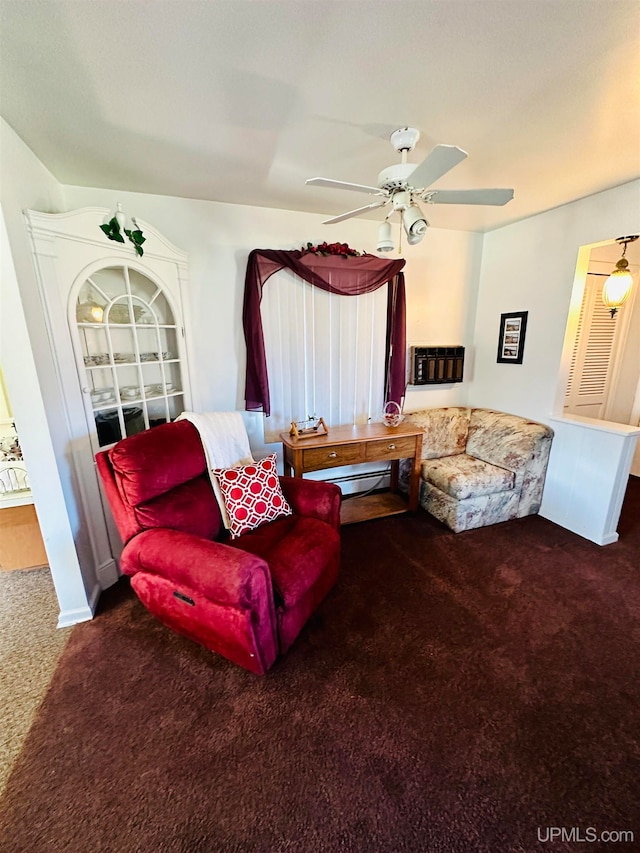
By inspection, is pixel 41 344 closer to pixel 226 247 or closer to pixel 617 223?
pixel 226 247

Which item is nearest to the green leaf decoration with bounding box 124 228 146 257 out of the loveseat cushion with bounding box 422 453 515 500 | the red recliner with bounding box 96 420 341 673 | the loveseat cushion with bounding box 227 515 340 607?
the red recliner with bounding box 96 420 341 673

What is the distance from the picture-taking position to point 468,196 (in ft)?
5.26

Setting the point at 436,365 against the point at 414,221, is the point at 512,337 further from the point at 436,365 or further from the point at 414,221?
the point at 414,221

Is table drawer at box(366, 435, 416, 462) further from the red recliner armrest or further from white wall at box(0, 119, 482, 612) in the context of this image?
the red recliner armrest

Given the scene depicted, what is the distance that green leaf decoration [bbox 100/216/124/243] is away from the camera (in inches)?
72.1

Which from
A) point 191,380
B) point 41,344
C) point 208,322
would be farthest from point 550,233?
point 41,344

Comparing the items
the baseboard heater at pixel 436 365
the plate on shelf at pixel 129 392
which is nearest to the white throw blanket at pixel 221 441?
the plate on shelf at pixel 129 392

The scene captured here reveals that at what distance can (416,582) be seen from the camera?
2.20 m

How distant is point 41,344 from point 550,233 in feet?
11.7

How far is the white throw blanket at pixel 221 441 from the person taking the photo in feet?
6.86

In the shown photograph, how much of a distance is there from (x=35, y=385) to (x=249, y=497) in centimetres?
118

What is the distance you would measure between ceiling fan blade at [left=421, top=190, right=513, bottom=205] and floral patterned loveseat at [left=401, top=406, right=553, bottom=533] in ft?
6.02

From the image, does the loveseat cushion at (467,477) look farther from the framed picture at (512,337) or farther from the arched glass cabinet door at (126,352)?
the arched glass cabinet door at (126,352)

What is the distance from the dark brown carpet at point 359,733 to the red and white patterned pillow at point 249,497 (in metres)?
0.63
